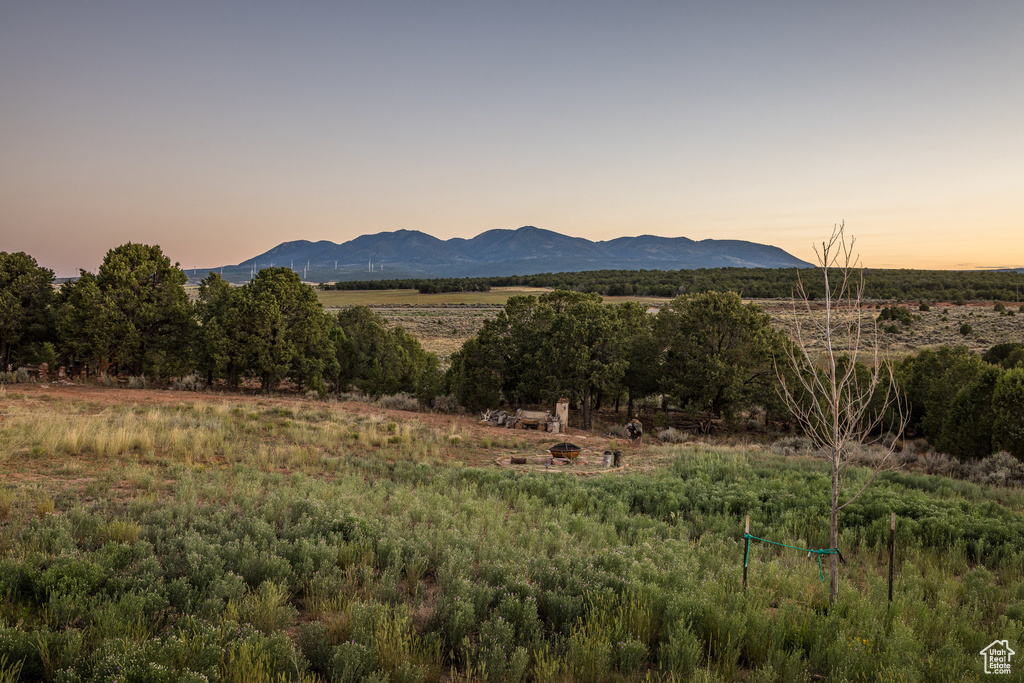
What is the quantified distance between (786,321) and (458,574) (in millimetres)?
66043

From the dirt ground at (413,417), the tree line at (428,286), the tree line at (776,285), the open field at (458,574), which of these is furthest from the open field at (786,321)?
the open field at (458,574)

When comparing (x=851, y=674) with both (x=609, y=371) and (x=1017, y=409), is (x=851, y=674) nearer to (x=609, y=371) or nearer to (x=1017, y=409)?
(x=1017, y=409)

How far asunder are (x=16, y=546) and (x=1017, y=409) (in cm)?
2221

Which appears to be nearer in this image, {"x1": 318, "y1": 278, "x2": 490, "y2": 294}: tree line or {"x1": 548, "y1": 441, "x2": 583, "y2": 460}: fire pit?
{"x1": 548, "y1": 441, "x2": 583, "y2": 460}: fire pit

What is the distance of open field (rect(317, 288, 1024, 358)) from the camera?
50053mm

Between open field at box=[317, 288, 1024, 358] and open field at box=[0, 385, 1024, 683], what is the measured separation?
884 inches

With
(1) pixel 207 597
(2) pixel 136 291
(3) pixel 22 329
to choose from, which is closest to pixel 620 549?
(1) pixel 207 597

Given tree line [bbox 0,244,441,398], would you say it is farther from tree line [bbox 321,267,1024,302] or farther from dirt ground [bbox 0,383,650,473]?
tree line [bbox 321,267,1024,302]

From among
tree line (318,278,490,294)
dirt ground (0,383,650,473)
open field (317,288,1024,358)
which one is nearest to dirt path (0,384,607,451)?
dirt ground (0,383,650,473)

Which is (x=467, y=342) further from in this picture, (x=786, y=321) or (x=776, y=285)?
(x=776, y=285)

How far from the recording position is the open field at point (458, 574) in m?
4.45

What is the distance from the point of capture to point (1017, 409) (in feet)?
50.1

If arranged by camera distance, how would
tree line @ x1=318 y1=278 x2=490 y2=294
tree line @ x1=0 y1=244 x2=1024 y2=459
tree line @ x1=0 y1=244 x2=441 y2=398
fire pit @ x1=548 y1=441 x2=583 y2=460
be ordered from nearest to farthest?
fire pit @ x1=548 y1=441 x2=583 y2=460
tree line @ x1=0 y1=244 x2=1024 y2=459
tree line @ x1=0 y1=244 x2=441 y2=398
tree line @ x1=318 y1=278 x2=490 y2=294

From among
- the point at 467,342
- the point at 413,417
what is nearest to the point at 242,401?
the point at 413,417
